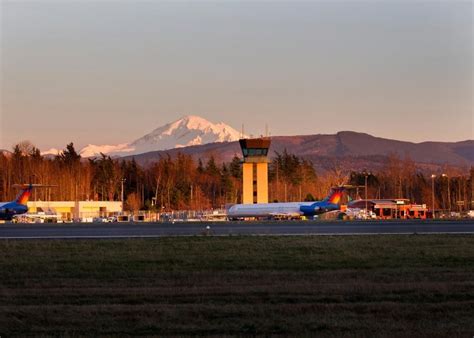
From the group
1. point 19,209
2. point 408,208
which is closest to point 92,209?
point 19,209

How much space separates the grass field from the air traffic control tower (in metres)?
83.1

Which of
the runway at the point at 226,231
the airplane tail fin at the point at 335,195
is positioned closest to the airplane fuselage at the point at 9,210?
the runway at the point at 226,231

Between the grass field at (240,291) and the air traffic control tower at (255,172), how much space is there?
8313 centimetres

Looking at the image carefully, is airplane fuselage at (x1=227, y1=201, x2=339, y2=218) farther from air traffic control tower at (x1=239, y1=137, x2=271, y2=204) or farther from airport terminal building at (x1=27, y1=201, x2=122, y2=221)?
airport terminal building at (x1=27, y1=201, x2=122, y2=221)

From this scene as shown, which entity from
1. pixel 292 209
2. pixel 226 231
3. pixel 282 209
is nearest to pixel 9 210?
pixel 282 209

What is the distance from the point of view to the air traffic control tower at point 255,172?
11950 cm

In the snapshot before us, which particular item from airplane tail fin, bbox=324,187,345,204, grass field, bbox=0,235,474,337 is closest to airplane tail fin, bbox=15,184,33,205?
airplane tail fin, bbox=324,187,345,204

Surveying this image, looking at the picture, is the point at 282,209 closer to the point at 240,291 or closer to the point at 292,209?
the point at 292,209

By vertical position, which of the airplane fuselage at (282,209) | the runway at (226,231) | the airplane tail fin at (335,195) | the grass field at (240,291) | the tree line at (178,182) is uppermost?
the tree line at (178,182)

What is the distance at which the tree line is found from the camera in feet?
479

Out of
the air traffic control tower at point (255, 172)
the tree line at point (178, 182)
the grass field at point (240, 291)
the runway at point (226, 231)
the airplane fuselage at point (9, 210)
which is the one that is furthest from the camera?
the tree line at point (178, 182)

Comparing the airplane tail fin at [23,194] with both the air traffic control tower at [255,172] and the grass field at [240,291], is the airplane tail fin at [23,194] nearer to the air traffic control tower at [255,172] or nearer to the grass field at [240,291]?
the air traffic control tower at [255,172]

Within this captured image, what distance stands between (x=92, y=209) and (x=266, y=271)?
3934 inches

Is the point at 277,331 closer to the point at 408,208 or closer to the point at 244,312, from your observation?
the point at 244,312
